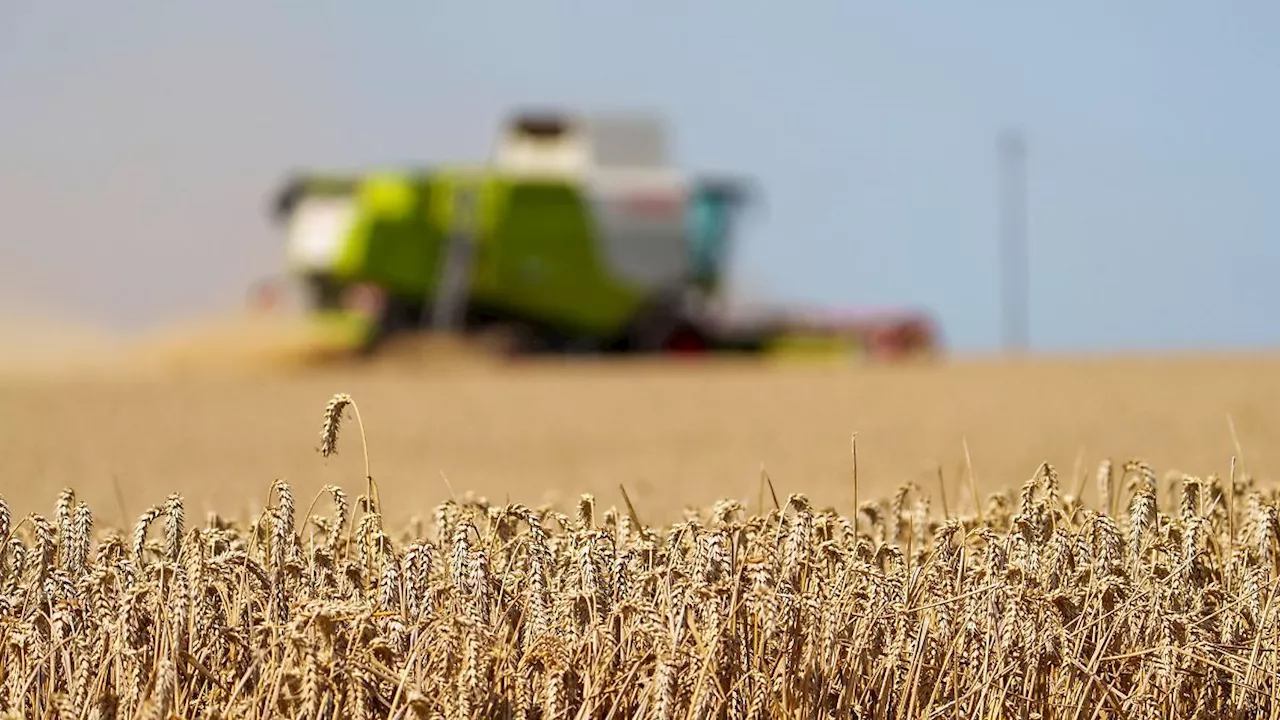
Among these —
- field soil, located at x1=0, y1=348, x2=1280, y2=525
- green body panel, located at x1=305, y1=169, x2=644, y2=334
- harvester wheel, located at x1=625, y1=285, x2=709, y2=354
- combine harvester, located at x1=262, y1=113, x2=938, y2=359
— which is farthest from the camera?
harvester wheel, located at x1=625, y1=285, x2=709, y2=354

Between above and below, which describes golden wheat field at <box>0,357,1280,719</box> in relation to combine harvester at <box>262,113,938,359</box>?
below

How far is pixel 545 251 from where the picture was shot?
23.5m

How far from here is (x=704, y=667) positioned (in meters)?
3.36

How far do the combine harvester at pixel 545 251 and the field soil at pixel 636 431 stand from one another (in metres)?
2.88

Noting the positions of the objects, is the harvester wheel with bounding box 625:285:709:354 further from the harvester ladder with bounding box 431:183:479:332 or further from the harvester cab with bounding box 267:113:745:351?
the harvester ladder with bounding box 431:183:479:332

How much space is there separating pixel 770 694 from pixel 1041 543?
37.0 inches

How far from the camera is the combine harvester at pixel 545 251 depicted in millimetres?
22984

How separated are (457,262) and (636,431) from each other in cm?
1004

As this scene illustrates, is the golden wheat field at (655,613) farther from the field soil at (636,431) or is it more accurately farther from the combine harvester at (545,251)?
the combine harvester at (545,251)

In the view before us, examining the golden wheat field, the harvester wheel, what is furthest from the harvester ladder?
the golden wheat field

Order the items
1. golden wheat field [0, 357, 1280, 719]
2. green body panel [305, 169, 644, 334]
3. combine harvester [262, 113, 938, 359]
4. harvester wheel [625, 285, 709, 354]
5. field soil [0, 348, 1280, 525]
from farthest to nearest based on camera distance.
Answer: harvester wheel [625, 285, 709, 354] < combine harvester [262, 113, 938, 359] < green body panel [305, 169, 644, 334] < field soil [0, 348, 1280, 525] < golden wheat field [0, 357, 1280, 719]

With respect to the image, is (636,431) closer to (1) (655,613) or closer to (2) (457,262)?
(1) (655,613)

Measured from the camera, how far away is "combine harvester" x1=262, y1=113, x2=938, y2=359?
23.0 m

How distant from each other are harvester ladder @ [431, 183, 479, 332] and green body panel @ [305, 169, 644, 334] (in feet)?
0.21
